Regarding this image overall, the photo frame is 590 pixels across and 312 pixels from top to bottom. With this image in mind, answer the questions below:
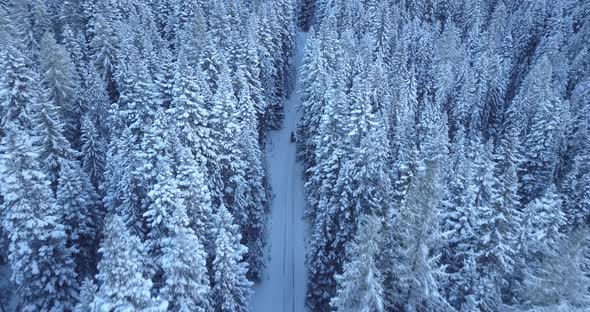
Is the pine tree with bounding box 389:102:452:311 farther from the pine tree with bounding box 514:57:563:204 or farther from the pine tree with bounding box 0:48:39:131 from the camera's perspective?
the pine tree with bounding box 0:48:39:131

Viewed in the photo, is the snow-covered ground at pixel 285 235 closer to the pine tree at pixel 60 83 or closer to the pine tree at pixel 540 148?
the pine tree at pixel 60 83

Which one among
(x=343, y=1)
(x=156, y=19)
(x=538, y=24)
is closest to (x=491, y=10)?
(x=538, y=24)

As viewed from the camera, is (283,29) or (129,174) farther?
(283,29)

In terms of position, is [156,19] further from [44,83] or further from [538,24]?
[538,24]

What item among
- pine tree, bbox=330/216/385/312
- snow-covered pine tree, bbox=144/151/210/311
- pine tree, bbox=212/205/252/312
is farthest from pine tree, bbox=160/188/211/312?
pine tree, bbox=330/216/385/312

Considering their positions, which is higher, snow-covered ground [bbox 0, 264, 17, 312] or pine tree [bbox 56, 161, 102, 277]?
pine tree [bbox 56, 161, 102, 277]

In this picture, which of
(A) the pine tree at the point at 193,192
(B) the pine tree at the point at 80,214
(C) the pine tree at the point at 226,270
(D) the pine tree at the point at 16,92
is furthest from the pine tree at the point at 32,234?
(D) the pine tree at the point at 16,92

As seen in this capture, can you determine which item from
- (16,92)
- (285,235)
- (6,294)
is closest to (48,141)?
(16,92)
